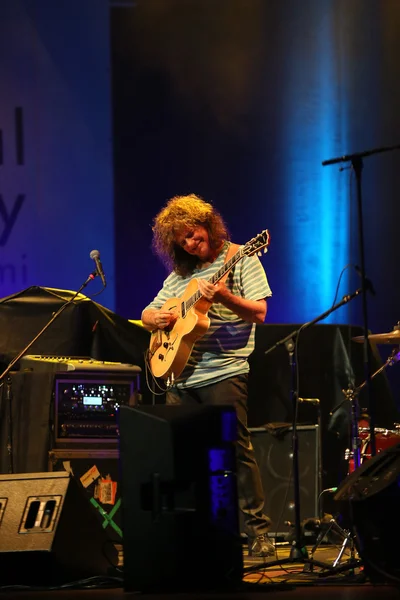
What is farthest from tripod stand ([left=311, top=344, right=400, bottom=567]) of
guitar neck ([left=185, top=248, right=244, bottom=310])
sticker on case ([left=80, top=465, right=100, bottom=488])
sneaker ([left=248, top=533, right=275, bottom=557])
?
sticker on case ([left=80, top=465, right=100, bottom=488])

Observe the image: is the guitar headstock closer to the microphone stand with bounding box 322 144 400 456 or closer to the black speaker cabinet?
the microphone stand with bounding box 322 144 400 456

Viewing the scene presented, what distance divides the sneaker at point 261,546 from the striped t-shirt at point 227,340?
3.07 feet

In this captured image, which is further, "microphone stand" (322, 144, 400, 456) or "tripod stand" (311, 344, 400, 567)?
"tripod stand" (311, 344, 400, 567)

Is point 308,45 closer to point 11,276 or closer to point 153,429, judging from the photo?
point 11,276

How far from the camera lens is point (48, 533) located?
392 centimetres

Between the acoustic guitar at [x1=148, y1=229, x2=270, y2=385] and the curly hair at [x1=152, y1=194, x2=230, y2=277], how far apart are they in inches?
8.4

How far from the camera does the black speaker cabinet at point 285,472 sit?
634 cm

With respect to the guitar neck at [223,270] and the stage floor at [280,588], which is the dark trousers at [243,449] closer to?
the guitar neck at [223,270]

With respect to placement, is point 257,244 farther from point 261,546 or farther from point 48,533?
point 48,533

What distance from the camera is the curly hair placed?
523 centimetres

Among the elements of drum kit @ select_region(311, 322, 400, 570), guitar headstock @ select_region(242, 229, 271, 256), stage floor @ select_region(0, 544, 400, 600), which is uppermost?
guitar headstock @ select_region(242, 229, 271, 256)

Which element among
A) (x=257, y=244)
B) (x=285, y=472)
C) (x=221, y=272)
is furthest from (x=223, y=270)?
(x=285, y=472)

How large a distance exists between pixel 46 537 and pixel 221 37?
4826 mm

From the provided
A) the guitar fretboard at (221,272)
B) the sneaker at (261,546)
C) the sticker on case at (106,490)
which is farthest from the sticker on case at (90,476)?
the guitar fretboard at (221,272)
